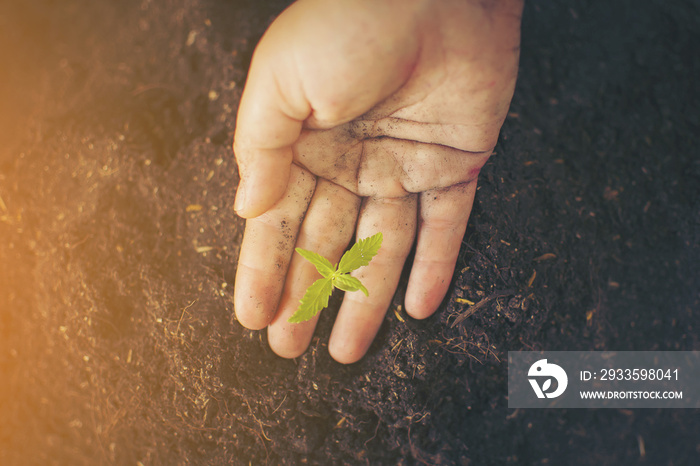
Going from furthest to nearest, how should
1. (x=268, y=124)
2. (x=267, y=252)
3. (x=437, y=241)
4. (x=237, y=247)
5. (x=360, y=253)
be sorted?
(x=237, y=247) < (x=437, y=241) < (x=267, y=252) < (x=360, y=253) < (x=268, y=124)

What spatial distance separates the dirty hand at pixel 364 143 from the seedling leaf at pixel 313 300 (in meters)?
0.26

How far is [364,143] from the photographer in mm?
2104

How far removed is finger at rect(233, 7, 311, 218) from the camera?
1760 mm

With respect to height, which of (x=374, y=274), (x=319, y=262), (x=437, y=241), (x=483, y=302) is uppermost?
(x=319, y=262)

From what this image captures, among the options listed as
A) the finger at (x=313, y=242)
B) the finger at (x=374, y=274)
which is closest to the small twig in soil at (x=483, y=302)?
the finger at (x=374, y=274)

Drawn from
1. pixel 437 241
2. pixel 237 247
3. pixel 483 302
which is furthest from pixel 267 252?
pixel 483 302

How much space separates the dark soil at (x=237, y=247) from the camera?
2244 mm

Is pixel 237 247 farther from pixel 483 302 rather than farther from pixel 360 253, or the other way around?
pixel 483 302

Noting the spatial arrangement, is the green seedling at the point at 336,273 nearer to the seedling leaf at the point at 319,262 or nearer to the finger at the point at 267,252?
the seedling leaf at the point at 319,262

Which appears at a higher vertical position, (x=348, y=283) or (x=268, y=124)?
(x=268, y=124)

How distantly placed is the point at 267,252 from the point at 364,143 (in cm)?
79

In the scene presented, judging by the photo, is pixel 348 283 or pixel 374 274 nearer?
pixel 348 283

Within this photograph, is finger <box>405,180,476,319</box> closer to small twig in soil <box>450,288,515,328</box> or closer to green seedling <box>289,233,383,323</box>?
small twig in soil <box>450,288,515,328</box>

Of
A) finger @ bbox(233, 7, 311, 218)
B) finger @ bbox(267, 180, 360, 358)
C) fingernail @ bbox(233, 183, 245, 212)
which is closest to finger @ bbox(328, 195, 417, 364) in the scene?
finger @ bbox(267, 180, 360, 358)
